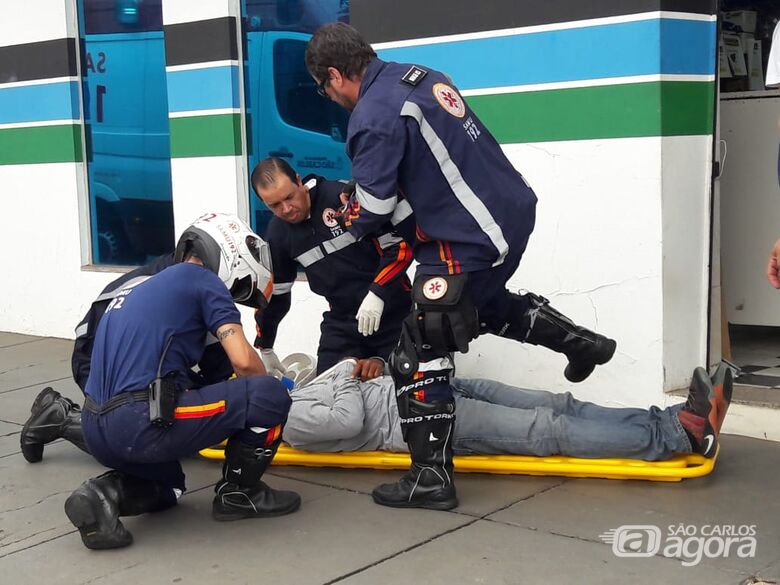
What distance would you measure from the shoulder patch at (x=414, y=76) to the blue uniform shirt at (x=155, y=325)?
101cm

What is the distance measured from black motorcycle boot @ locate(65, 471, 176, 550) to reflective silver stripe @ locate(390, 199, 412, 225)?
140 cm

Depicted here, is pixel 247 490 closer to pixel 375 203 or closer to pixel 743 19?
pixel 375 203

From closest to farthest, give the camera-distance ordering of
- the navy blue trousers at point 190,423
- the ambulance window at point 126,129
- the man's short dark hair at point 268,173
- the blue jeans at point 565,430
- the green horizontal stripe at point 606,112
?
the navy blue trousers at point 190,423, the blue jeans at point 565,430, the man's short dark hair at point 268,173, the green horizontal stripe at point 606,112, the ambulance window at point 126,129

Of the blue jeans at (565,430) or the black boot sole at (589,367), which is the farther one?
the black boot sole at (589,367)

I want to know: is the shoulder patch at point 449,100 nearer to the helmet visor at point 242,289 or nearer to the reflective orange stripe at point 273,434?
the helmet visor at point 242,289

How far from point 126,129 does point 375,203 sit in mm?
4104

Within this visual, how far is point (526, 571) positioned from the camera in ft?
11.5

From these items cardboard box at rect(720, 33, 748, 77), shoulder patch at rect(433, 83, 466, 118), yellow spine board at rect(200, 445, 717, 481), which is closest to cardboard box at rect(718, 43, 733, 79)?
cardboard box at rect(720, 33, 748, 77)

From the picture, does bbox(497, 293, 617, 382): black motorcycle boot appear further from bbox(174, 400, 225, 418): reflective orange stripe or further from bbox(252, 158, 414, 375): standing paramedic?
bbox(174, 400, 225, 418): reflective orange stripe

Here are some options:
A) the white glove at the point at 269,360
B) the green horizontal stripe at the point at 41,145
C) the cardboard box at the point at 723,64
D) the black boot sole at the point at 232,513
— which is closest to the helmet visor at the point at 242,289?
the black boot sole at the point at 232,513

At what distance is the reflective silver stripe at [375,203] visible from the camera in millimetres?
3964

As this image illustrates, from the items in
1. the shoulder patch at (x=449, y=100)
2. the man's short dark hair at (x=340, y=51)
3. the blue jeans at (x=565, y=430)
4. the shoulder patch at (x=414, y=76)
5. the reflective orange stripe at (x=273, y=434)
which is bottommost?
the blue jeans at (x=565, y=430)

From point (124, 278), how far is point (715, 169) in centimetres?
276

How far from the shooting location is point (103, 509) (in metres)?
3.85
